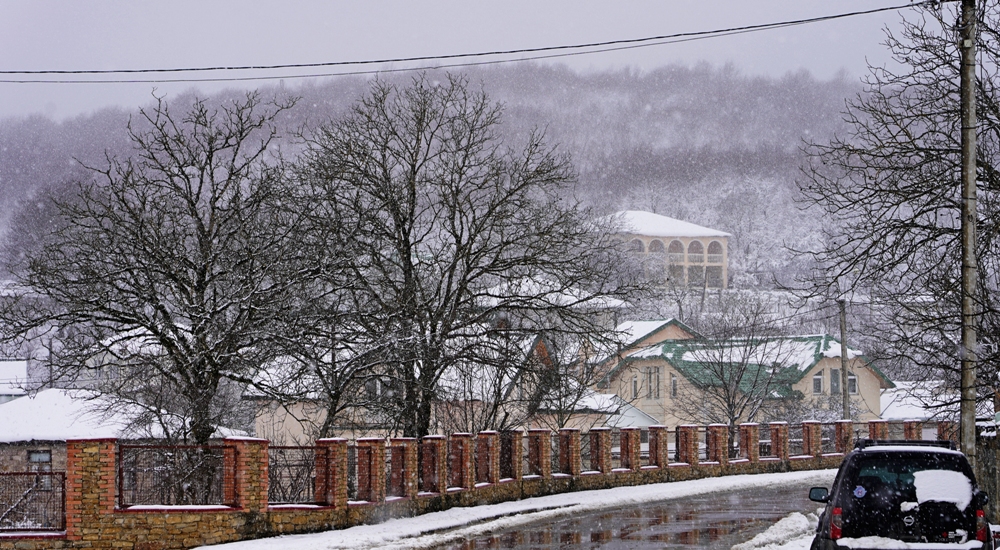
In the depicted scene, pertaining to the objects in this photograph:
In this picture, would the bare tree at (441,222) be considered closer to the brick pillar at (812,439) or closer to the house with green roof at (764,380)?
the brick pillar at (812,439)

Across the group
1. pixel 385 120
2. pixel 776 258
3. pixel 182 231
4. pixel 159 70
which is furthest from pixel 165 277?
pixel 776 258

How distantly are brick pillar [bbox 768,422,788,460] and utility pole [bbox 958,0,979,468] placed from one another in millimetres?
22618

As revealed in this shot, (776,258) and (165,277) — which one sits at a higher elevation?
(776,258)

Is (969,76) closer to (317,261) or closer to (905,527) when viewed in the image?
(905,527)

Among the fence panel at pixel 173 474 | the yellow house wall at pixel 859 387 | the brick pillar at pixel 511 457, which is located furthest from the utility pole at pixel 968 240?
the yellow house wall at pixel 859 387

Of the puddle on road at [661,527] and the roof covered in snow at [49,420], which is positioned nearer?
the puddle on road at [661,527]

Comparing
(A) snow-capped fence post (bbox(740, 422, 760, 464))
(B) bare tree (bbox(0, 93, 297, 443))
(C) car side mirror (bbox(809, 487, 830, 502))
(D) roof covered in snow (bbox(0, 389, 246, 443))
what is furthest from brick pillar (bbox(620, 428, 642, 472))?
(C) car side mirror (bbox(809, 487, 830, 502))

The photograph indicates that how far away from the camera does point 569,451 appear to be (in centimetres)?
2770

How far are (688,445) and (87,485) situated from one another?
68.4 feet

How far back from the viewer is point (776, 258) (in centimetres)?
16812

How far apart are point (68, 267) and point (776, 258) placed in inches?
6115

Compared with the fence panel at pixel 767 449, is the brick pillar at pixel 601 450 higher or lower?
higher

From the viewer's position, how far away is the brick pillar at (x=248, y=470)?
17.2m

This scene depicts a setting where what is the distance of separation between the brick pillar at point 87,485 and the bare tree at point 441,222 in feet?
32.1
